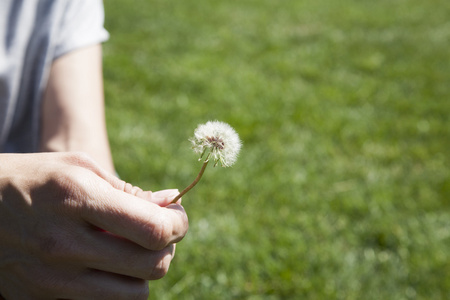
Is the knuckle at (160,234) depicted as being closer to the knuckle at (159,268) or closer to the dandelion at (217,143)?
the knuckle at (159,268)

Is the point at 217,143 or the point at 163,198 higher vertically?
the point at 217,143

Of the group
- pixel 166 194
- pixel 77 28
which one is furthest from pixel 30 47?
pixel 166 194

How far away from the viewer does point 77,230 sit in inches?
33.9

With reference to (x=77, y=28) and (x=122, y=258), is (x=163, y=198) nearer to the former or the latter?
(x=122, y=258)

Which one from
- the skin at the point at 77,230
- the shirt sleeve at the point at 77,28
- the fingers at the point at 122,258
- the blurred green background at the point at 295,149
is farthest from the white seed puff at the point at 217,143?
the blurred green background at the point at 295,149

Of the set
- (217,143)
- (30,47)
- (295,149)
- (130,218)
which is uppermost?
(30,47)

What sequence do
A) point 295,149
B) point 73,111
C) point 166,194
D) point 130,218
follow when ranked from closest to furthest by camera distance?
point 130,218 < point 166,194 < point 73,111 < point 295,149

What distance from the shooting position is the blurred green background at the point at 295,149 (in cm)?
257

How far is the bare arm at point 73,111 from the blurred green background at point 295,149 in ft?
3.90

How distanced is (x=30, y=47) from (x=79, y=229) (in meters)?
0.80

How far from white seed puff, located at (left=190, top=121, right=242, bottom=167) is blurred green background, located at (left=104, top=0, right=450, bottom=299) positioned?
5.30ft

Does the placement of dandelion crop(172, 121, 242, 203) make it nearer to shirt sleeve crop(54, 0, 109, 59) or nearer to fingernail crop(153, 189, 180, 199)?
fingernail crop(153, 189, 180, 199)

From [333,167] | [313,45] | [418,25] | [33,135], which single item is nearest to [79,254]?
[33,135]

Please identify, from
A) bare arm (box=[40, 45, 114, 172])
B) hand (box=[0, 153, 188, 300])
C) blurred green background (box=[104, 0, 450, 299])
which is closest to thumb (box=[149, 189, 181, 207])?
hand (box=[0, 153, 188, 300])
